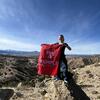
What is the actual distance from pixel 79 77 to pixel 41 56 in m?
23.0

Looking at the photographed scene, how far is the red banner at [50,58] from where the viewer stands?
12094 millimetres

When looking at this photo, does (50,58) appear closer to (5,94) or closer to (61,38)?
(61,38)

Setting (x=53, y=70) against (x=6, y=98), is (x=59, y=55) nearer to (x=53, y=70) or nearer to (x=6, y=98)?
(x=53, y=70)

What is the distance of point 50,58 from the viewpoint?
1219 cm

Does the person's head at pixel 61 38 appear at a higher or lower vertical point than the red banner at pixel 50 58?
higher

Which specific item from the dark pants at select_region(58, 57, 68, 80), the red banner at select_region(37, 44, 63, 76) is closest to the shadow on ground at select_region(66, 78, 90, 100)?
the dark pants at select_region(58, 57, 68, 80)

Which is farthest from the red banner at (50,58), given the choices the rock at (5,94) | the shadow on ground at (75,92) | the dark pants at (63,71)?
the rock at (5,94)

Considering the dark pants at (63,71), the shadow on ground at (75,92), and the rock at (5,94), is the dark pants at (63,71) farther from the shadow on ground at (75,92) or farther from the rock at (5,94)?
the rock at (5,94)

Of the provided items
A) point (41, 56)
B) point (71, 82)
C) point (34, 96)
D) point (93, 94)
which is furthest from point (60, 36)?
point (93, 94)

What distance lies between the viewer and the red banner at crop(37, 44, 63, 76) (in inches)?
476

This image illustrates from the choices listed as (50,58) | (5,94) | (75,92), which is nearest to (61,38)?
(50,58)

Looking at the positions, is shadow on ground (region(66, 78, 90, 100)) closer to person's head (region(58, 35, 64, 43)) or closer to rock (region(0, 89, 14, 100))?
person's head (region(58, 35, 64, 43))

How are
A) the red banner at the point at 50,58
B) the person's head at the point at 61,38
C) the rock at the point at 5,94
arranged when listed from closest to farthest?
→ the person's head at the point at 61,38
the red banner at the point at 50,58
the rock at the point at 5,94

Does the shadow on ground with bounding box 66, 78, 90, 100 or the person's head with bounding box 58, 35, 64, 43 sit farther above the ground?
the person's head with bounding box 58, 35, 64, 43
